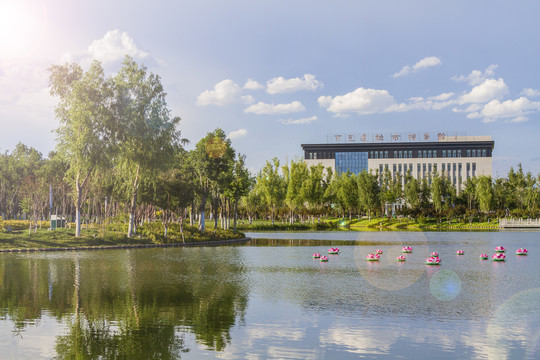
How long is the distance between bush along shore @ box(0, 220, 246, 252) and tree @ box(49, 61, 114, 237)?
268 centimetres

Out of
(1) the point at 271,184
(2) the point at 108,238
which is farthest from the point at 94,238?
(1) the point at 271,184

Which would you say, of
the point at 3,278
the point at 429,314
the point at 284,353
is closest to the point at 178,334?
the point at 284,353

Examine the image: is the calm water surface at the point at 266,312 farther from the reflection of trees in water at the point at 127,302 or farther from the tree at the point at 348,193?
the tree at the point at 348,193

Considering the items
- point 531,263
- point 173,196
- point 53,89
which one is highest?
point 53,89

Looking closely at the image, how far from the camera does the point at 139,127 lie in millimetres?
56906

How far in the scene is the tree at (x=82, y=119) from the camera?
53.8 meters

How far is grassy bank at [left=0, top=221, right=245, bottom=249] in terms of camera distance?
164 ft

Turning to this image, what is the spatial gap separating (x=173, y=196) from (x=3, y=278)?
115 feet

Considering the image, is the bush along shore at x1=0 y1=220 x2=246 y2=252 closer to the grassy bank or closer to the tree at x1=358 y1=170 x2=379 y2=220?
the grassy bank

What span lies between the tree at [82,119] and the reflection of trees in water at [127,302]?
1822cm

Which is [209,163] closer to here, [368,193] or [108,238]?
[108,238]

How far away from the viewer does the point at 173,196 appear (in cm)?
6372

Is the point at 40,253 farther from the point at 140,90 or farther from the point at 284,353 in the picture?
the point at 284,353

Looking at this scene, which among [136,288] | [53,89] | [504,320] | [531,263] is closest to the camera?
[504,320]
